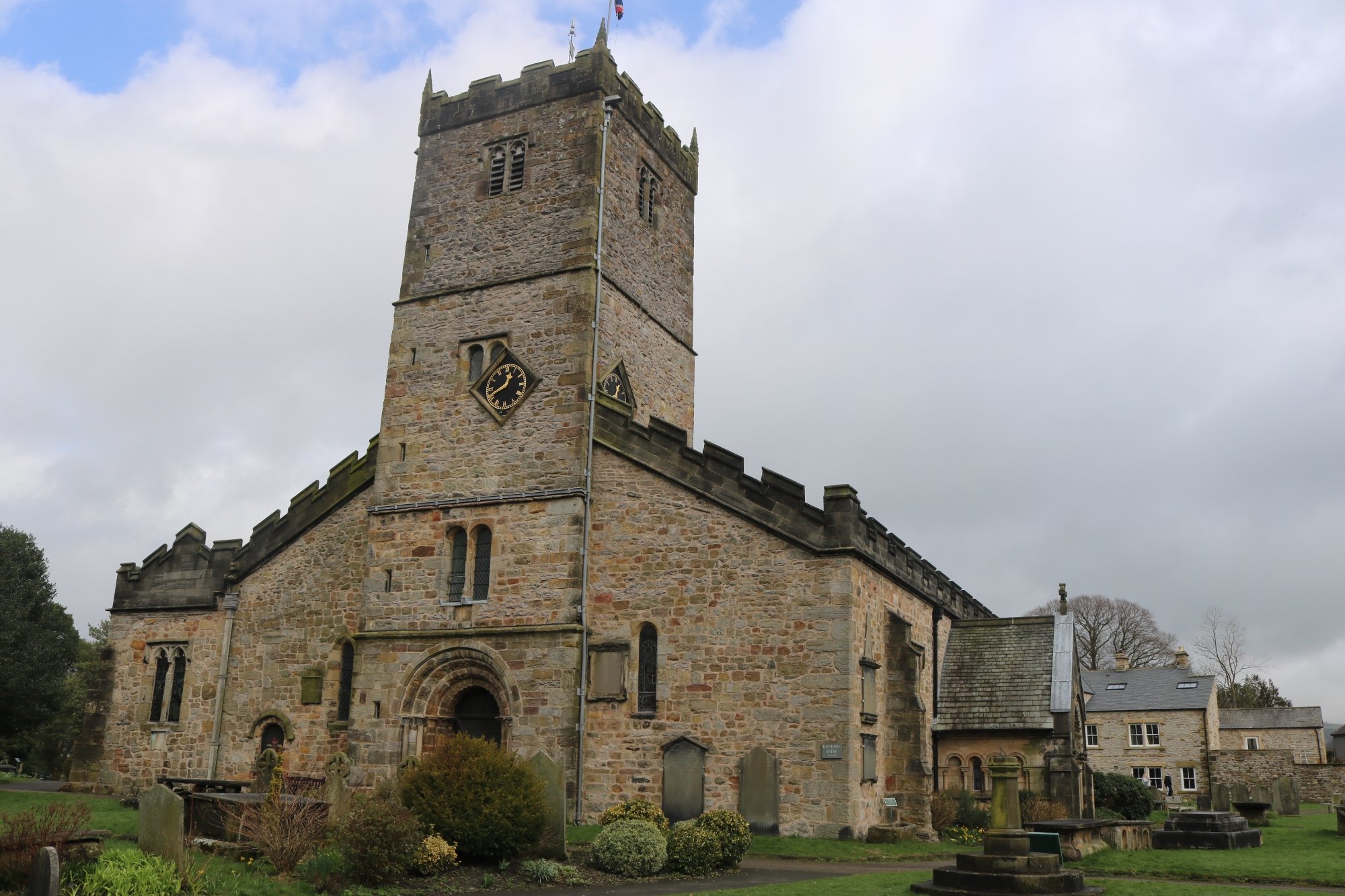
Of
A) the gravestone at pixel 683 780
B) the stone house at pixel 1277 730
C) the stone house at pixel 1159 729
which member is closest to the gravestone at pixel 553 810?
the gravestone at pixel 683 780

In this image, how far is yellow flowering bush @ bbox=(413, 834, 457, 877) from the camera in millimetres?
15383

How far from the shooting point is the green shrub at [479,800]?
53.7 feet

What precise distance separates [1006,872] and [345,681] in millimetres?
16769

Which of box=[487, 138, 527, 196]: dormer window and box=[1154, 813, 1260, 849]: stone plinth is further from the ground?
box=[487, 138, 527, 196]: dormer window

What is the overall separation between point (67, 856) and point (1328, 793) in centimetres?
5386

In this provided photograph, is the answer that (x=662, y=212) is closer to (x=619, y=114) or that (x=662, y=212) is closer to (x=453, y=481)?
(x=619, y=114)

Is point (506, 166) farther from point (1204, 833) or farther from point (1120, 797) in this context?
point (1120, 797)

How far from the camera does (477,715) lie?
24531 millimetres

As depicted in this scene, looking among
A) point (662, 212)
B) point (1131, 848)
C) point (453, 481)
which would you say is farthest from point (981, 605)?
point (453, 481)

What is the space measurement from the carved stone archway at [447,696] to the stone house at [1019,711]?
11292 millimetres

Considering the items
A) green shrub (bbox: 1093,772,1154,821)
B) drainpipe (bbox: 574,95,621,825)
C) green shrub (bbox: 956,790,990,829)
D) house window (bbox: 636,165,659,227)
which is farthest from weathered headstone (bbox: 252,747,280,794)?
green shrub (bbox: 1093,772,1154,821)

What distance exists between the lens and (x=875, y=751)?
75.8 ft

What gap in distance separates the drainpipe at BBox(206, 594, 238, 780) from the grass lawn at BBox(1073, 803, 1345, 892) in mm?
19419

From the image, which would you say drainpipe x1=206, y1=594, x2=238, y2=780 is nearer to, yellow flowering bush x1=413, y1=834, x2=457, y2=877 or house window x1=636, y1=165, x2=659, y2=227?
yellow flowering bush x1=413, y1=834, x2=457, y2=877
